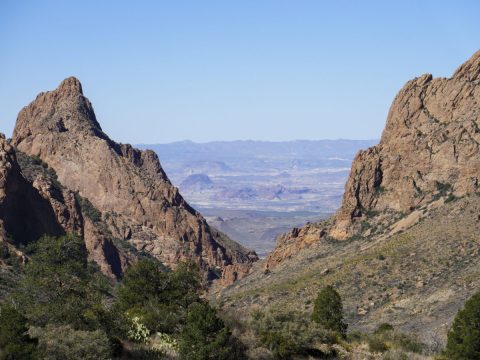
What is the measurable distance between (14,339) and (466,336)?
2500 cm

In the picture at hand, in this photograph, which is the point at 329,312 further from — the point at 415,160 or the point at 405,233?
the point at 415,160

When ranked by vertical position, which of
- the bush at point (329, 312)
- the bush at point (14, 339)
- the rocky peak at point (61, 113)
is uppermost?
the rocky peak at point (61, 113)

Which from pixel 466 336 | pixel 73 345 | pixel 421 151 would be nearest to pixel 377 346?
pixel 466 336

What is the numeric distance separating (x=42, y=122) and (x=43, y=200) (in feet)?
125

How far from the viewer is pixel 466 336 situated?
42.7 metres

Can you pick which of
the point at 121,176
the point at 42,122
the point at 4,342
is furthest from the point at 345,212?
the point at 4,342

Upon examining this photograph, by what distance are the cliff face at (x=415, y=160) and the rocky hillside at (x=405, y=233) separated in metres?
0.15

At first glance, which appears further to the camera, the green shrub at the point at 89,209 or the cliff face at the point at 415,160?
the green shrub at the point at 89,209

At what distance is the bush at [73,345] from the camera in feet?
98.2

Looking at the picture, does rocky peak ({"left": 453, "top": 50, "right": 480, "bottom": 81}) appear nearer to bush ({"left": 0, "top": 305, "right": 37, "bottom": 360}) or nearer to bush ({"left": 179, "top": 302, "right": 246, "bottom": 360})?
bush ({"left": 179, "top": 302, "right": 246, "bottom": 360})

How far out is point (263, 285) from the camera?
326 ft

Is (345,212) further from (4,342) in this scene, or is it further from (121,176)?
(4,342)

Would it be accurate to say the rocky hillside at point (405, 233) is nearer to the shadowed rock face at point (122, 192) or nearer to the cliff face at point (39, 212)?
the shadowed rock face at point (122, 192)

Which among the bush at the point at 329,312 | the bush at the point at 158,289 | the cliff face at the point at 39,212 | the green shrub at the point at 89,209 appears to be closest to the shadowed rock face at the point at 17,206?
the cliff face at the point at 39,212
